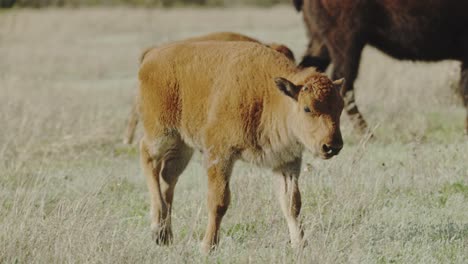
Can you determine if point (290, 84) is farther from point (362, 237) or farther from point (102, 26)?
point (102, 26)

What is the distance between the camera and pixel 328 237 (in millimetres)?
6215

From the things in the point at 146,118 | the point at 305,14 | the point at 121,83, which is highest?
the point at 146,118

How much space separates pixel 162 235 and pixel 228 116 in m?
0.97

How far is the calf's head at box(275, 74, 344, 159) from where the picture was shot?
611cm

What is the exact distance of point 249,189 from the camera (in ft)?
25.4

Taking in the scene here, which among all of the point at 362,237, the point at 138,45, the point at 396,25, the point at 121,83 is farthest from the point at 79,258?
the point at 138,45

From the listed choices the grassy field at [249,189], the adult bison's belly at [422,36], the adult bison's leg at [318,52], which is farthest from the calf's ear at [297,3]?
the grassy field at [249,189]

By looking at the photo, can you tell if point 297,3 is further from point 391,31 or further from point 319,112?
point 319,112

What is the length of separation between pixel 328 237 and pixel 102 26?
2571cm

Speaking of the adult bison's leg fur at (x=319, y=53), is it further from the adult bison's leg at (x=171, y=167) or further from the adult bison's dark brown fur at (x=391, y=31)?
the adult bison's leg at (x=171, y=167)

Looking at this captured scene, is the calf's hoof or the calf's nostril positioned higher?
the calf's nostril

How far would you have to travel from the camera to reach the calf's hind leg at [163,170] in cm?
725

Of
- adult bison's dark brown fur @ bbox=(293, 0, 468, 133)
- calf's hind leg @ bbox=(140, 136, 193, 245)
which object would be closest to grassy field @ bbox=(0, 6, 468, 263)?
calf's hind leg @ bbox=(140, 136, 193, 245)

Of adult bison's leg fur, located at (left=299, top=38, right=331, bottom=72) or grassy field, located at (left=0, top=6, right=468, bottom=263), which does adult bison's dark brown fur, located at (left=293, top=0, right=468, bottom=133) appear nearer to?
adult bison's leg fur, located at (left=299, top=38, right=331, bottom=72)
